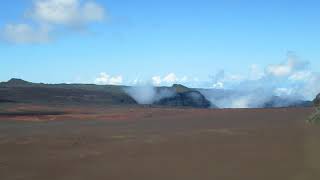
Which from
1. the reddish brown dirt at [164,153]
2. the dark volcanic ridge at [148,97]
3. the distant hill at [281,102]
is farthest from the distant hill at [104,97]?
the reddish brown dirt at [164,153]

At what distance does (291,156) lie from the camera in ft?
52.9

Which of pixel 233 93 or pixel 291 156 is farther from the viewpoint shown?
pixel 233 93

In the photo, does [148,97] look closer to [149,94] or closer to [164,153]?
[149,94]

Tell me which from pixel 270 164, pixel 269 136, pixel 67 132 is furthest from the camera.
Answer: pixel 67 132

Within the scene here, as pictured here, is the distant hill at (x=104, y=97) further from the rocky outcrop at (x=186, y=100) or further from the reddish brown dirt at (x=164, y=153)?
the reddish brown dirt at (x=164, y=153)

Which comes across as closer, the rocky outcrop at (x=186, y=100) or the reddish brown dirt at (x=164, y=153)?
the reddish brown dirt at (x=164, y=153)

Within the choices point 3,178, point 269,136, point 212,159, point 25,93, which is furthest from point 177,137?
point 25,93

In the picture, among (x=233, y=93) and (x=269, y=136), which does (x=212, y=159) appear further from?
(x=233, y=93)

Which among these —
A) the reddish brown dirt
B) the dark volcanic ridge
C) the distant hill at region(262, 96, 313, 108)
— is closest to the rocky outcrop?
the dark volcanic ridge

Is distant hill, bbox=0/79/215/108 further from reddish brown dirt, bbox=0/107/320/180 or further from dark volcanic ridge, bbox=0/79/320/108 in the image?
reddish brown dirt, bbox=0/107/320/180

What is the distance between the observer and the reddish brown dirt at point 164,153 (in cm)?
1408

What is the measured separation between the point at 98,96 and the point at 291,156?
56972mm

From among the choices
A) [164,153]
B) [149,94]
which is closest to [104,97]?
[149,94]

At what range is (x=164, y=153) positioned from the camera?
56.6ft
